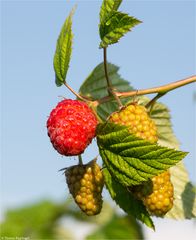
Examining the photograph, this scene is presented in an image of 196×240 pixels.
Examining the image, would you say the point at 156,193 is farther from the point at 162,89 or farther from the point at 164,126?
the point at 164,126

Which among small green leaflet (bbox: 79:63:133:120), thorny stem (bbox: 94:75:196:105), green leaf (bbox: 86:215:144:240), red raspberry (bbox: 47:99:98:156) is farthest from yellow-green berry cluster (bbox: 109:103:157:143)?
green leaf (bbox: 86:215:144:240)

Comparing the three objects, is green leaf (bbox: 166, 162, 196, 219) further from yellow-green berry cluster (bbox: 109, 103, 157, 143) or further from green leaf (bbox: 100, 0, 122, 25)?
green leaf (bbox: 100, 0, 122, 25)

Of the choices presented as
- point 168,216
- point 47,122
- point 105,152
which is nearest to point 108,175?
point 105,152

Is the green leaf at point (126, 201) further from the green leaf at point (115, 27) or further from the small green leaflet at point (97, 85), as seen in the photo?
the small green leaflet at point (97, 85)

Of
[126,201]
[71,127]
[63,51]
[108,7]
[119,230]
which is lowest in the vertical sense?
[119,230]

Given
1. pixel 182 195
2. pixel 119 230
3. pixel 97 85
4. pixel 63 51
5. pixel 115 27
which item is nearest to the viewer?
pixel 115 27

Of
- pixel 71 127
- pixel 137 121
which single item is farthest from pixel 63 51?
pixel 137 121

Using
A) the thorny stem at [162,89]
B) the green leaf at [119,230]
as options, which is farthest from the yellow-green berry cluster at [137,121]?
the green leaf at [119,230]
